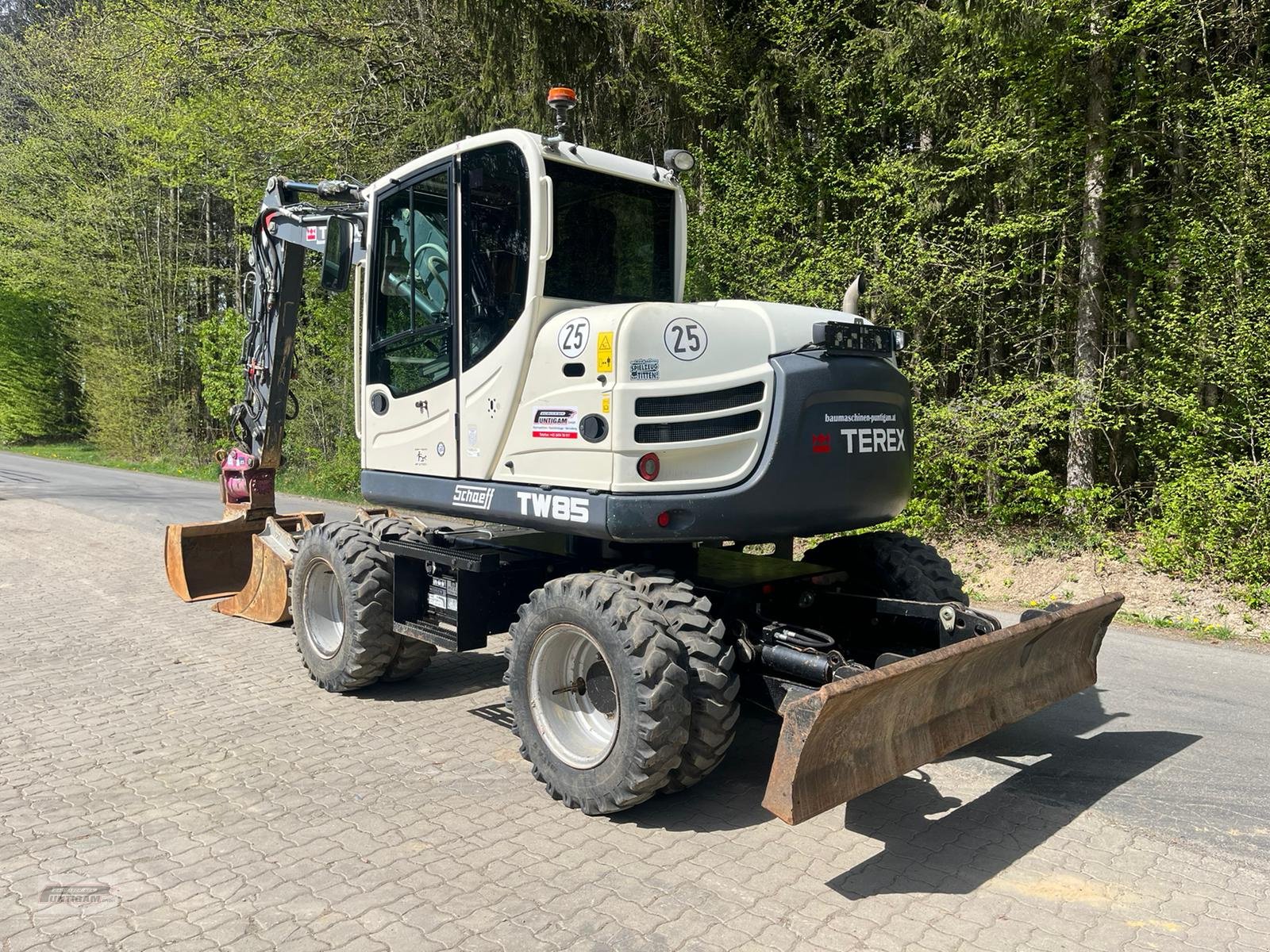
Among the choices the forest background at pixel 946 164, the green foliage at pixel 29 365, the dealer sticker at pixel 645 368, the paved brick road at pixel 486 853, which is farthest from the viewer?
the green foliage at pixel 29 365

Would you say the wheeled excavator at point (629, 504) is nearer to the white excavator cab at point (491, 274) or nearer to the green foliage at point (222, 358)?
the white excavator cab at point (491, 274)

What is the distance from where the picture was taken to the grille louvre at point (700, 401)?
13.6 ft

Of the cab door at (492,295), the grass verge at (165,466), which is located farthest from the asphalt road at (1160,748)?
the grass verge at (165,466)

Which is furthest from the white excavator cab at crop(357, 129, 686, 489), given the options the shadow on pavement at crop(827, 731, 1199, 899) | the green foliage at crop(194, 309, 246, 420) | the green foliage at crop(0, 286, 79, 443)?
the green foliage at crop(0, 286, 79, 443)

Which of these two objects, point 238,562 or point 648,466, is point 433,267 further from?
point 238,562

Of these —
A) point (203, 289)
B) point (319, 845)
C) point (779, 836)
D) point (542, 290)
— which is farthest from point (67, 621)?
point (203, 289)

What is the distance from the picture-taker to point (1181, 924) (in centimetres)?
330

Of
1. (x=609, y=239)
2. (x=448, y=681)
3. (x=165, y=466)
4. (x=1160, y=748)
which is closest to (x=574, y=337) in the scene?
(x=609, y=239)

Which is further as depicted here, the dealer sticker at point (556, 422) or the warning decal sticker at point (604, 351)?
the dealer sticker at point (556, 422)

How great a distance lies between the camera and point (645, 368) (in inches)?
162

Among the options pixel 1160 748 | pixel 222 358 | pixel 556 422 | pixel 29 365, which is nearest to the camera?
pixel 556 422

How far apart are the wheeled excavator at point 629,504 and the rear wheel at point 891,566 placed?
0.02 m

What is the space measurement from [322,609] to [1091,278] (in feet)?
28.5

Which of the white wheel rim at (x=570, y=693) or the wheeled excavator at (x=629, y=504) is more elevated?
the wheeled excavator at (x=629, y=504)
